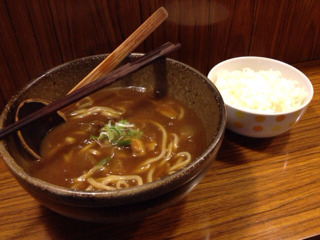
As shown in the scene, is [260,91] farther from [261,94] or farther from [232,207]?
[232,207]

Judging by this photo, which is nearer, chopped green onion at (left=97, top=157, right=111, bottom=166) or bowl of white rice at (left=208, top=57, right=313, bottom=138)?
chopped green onion at (left=97, top=157, right=111, bottom=166)

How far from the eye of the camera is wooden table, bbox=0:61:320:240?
3.81 feet

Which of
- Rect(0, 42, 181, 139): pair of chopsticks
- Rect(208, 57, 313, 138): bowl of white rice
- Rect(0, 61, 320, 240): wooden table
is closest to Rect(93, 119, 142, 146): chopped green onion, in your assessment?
Rect(0, 42, 181, 139): pair of chopsticks

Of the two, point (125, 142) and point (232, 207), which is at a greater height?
point (125, 142)

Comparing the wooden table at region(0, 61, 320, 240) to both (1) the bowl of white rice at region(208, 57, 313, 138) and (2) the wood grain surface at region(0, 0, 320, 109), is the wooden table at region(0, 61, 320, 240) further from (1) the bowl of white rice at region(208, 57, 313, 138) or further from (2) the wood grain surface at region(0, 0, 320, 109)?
(2) the wood grain surface at region(0, 0, 320, 109)

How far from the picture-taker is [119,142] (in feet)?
4.33

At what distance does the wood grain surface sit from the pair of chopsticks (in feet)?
1.01

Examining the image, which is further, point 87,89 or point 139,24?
point 139,24

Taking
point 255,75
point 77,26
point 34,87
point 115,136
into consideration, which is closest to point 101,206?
point 115,136

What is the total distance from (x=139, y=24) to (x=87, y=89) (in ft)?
1.93

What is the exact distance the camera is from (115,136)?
1.35 metres

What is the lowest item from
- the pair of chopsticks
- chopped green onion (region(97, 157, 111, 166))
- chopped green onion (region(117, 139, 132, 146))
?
chopped green onion (region(97, 157, 111, 166))

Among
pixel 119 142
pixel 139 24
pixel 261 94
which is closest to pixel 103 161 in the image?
pixel 119 142

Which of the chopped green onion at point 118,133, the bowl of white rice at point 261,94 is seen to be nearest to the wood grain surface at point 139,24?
the bowl of white rice at point 261,94
